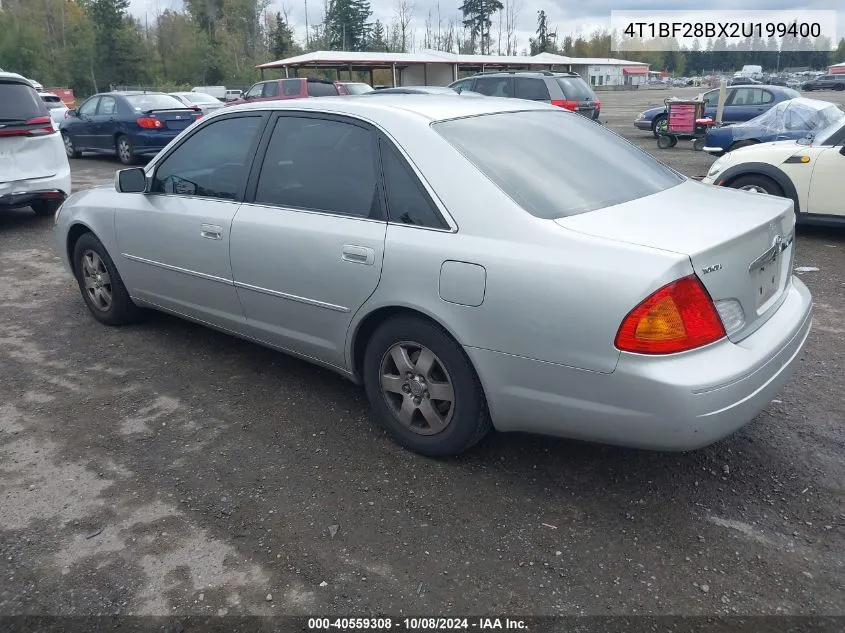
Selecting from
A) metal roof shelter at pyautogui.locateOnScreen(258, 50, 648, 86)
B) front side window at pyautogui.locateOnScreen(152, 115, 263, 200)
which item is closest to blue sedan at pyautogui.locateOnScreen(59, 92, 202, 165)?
front side window at pyautogui.locateOnScreen(152, 115, 263, 200)

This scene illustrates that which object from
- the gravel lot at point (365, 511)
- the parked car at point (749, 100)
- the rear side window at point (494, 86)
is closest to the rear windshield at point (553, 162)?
the gravel lot at point (365, 511)

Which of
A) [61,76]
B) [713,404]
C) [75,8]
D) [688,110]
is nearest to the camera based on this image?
[713,404]

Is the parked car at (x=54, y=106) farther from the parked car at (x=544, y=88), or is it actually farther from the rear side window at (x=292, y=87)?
the parked car at (x=544, y=88)

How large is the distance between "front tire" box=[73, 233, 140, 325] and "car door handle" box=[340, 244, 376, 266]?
7.91ft

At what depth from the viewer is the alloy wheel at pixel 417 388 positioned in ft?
10.5

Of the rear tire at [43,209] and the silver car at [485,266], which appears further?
the rear tire at [43,209]

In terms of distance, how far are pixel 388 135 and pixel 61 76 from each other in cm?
6658

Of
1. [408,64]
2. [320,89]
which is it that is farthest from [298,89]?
[408,64]

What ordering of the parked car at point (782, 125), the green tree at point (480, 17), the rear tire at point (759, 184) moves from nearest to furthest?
the rear tire at point (759, 184) → the parked car at point (782, 125) → the green tree at point (480, 17)

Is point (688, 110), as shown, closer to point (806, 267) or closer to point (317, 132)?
point (806, 267)

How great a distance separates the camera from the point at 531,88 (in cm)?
1644

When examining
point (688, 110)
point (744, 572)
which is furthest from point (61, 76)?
point (744, 572)

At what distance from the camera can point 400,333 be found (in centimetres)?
324

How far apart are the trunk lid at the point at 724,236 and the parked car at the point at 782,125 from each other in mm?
7808
